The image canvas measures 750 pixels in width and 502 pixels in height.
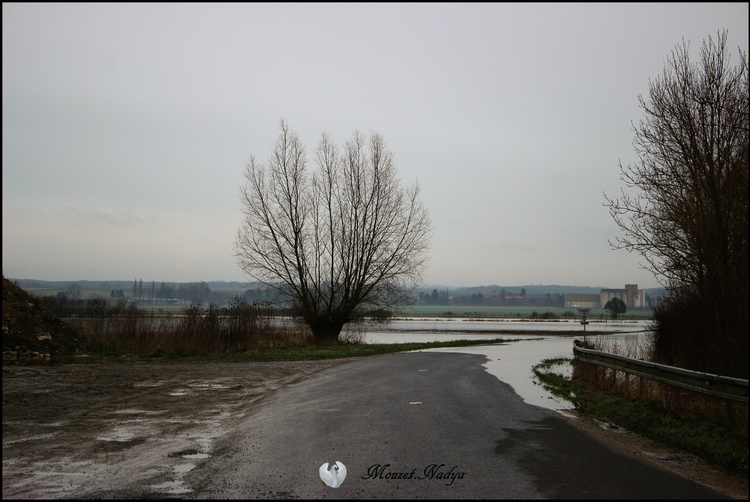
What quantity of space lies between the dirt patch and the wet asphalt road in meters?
0.60

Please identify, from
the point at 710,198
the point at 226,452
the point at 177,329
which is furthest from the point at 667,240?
the point at 177,329

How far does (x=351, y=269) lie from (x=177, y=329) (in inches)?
567

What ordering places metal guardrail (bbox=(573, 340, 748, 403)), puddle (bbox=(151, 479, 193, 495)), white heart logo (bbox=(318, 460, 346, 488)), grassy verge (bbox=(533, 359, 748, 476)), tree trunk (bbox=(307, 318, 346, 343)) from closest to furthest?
puddle (bbox=(151, 479, 193, 495)) < white heart logo (bbox=(318, 460, 346, 488)) < grassy verge (bbox=(533, 359, 748, 476)) < metal guardrail (bbox=(573, 340, 748, 403)) < tree trunk (bbox=(307, 318, 346, 343))

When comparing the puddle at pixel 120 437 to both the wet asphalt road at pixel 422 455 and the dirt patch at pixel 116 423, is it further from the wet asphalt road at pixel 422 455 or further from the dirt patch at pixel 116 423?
the wet asphalt road at pixel 422 455

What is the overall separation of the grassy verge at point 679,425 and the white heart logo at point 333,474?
16.6 feet

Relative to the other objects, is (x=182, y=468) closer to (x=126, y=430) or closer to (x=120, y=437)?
(x=120, y=437)

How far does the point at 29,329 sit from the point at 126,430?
16.0 meters

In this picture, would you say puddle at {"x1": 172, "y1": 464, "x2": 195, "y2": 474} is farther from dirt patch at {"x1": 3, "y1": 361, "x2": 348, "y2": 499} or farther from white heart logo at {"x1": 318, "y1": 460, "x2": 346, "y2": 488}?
white heart logo at {"x1": 318, "y1": 460, "x2": 346, "y2": 488}

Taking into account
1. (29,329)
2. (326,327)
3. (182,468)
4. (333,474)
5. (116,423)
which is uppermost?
Answer: (29,329)

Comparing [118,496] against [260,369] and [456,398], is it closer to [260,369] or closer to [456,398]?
[456,398]

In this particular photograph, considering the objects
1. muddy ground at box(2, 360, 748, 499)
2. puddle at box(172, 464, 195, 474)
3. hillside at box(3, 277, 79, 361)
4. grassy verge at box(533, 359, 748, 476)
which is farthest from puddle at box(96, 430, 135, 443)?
hillside at box(3, 277, 79, 361)

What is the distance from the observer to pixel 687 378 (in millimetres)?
11609

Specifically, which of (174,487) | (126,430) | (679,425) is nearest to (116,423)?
(126,430)

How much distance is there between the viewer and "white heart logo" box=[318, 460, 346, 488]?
7.20m
